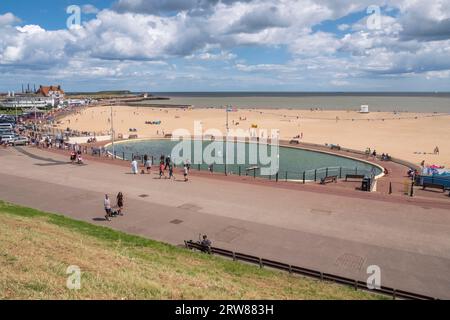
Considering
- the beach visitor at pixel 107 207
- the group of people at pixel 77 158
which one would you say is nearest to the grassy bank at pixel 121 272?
the beach visitor at pixel 107 207

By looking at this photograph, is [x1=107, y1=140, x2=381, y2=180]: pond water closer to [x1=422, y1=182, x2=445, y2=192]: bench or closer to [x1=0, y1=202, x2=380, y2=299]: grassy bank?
[x1=422, y1=182, x2=445, y2=192]: bench

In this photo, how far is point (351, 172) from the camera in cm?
3070

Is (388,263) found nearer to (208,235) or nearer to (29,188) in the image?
(208,235)

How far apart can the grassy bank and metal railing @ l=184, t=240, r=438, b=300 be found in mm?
311

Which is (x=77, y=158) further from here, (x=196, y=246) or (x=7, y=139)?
(x=196, y=246)

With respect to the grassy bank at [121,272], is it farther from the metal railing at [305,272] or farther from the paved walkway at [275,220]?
the paved walkway at [275,220]

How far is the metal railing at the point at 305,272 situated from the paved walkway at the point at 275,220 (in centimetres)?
103

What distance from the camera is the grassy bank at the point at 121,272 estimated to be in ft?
27.7

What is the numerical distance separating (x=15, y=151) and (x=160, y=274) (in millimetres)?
33129

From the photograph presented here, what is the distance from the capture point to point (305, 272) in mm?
11664

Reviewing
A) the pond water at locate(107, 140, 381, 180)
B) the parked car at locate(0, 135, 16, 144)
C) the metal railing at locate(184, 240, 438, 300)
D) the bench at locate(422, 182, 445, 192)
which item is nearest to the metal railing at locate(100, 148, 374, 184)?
the pond water at locate(107, 140, 381, 180)

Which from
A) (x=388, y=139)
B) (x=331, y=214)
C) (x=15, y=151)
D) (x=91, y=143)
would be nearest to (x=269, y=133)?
(x=388, y=139)

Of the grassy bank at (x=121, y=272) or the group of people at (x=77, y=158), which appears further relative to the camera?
the group of people at (x=77, y=158)

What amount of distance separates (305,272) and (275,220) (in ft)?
19.0
